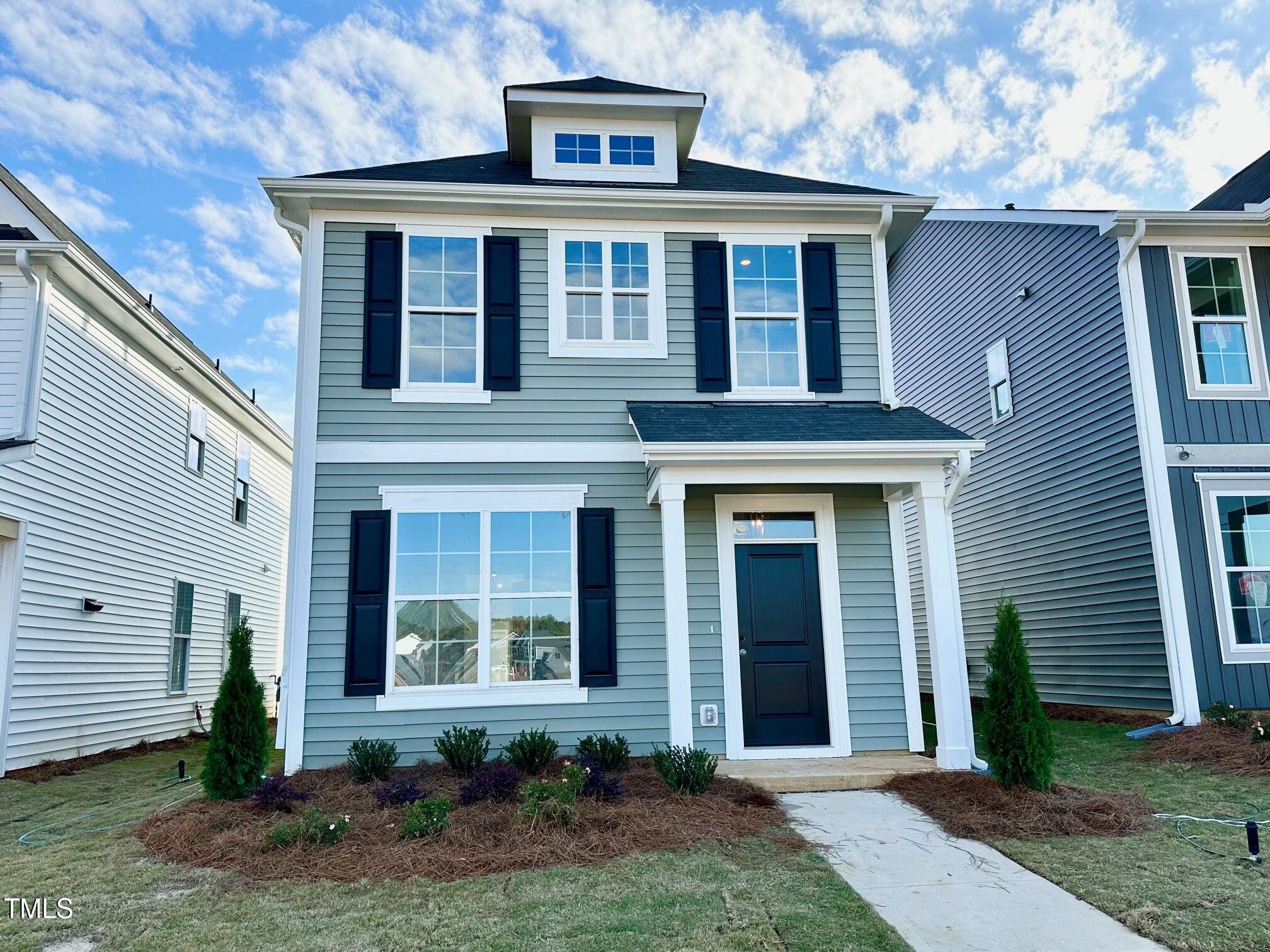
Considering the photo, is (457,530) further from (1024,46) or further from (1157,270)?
(1024,46)

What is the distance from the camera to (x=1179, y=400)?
8.84 m

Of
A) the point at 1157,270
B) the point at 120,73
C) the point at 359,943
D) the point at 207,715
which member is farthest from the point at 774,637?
the point at 120,73

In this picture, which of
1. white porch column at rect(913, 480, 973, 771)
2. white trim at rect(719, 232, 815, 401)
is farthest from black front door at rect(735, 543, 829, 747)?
white trim at rect(719, 232, 815, 401)

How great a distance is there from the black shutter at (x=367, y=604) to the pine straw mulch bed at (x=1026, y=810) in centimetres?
427

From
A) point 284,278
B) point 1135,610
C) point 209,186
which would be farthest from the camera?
point 284,278

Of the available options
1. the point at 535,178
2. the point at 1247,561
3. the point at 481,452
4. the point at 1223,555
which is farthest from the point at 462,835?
the point at 1247,561

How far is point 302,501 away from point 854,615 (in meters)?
4.89

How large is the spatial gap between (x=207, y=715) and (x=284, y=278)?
31.7 feet

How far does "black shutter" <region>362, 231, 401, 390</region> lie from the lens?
7.58 metres

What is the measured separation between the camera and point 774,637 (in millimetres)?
7551

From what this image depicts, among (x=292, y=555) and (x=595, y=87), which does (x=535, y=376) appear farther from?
(x=595, y=87)

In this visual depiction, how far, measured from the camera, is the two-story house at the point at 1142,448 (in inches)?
335

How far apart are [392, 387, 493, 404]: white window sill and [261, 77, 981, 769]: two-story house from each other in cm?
2

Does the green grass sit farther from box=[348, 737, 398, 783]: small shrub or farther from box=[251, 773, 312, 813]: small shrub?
box=[348, 737, 398, 783]: small shrub
